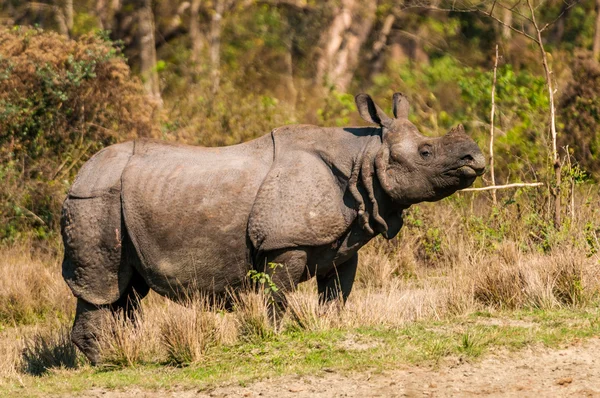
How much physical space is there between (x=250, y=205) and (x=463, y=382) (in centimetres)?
213

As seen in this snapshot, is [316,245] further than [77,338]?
No

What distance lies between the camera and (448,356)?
26.0 ft

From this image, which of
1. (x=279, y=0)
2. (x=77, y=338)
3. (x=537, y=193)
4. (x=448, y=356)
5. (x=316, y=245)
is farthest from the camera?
(x=279, y=0)

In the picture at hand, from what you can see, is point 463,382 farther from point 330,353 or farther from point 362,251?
point 362,251

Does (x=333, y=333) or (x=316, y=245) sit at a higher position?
(x=316, y=245)

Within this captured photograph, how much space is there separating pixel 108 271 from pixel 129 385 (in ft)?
3.90

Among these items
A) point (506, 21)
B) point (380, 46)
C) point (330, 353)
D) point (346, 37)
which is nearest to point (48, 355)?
point (330, 353)

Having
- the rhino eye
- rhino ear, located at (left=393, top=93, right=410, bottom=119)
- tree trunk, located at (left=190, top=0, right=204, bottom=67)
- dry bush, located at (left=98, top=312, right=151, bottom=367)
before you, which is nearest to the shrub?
dry bush, located at (left=98, top=312, right=151, bottom=367)

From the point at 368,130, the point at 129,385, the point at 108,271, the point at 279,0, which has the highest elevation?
the point at 279,0

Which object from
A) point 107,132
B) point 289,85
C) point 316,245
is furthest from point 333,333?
point 289,85

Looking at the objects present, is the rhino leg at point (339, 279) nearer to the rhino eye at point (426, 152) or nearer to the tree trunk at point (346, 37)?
the rhino eye at point (426, 152)

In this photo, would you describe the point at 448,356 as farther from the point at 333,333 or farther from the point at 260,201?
the point at 260,201

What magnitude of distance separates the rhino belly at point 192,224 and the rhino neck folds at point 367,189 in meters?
0.72

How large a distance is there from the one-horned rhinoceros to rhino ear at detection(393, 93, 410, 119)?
222 mm
